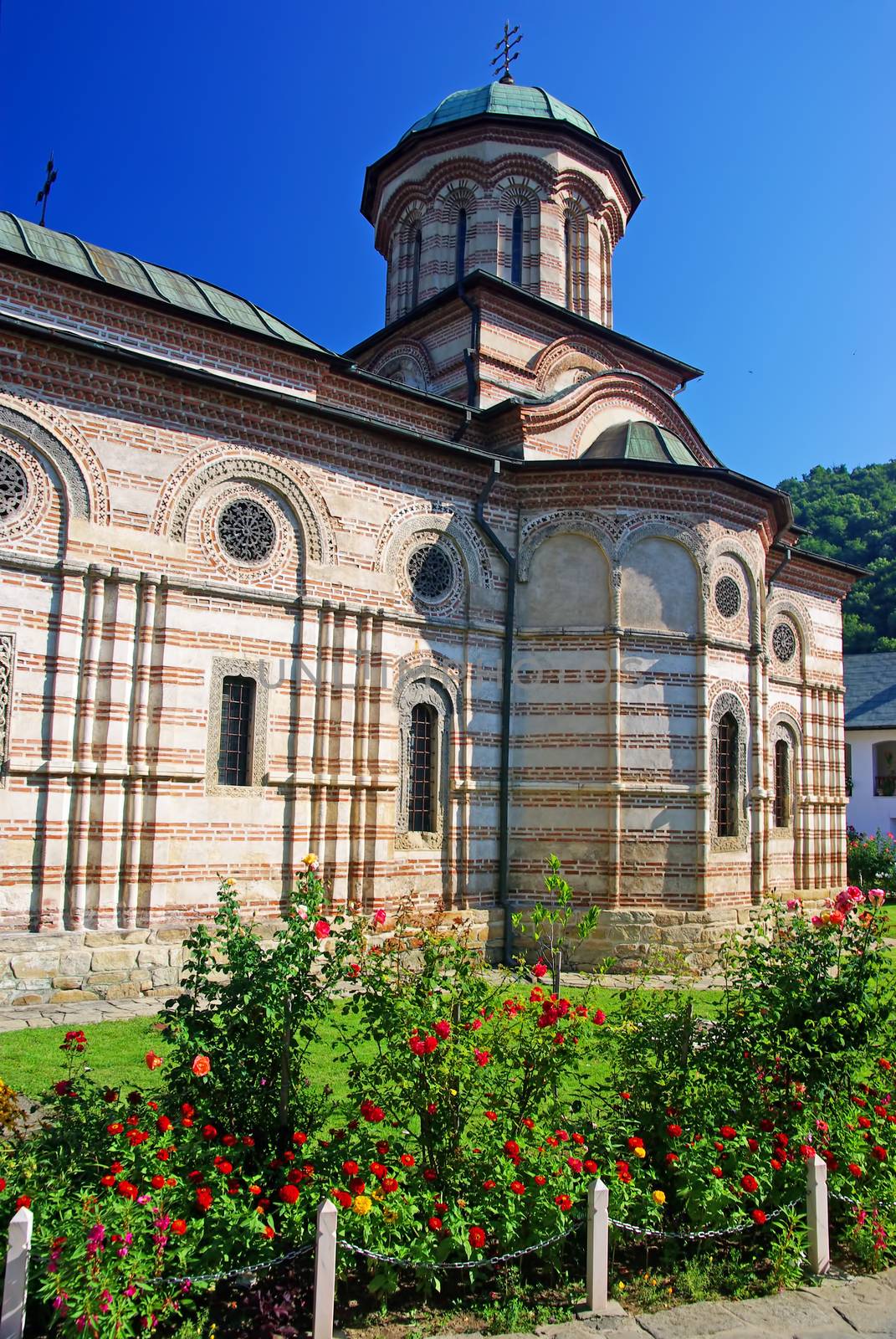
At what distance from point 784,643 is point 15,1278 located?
48.6ft

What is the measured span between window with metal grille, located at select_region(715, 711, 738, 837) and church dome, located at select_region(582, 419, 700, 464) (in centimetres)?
336

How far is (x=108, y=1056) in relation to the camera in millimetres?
6508

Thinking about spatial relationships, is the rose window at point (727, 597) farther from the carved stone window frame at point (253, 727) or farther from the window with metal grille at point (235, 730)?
the window with metal grille at point (235, 730)

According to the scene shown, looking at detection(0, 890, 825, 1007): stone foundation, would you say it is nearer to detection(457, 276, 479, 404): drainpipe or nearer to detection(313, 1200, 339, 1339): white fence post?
detection(313, 1200, 339, 1339): white fence post

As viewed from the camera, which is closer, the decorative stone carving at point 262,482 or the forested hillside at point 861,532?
the decorative stone carving at point 262,482

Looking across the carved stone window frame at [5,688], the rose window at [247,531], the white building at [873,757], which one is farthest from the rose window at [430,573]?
the white building at [873,757]

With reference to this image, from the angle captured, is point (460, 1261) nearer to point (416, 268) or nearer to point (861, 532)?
point (416, 268)

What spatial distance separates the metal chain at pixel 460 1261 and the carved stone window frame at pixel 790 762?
37.8ft

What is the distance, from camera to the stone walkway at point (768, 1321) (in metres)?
3.54

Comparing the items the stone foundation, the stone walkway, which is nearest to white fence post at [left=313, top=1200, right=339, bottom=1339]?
the stone walkway

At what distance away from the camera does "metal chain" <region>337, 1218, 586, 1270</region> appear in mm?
3439

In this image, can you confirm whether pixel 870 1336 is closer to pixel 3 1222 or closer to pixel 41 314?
pixel 3 1222

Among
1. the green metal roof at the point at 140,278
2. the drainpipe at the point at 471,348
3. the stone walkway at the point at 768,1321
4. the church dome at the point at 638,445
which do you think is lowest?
the stone walkway at the point at 768,1321

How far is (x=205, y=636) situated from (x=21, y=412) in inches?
100
